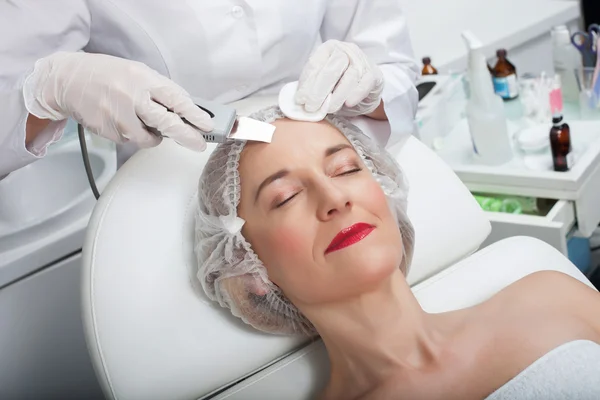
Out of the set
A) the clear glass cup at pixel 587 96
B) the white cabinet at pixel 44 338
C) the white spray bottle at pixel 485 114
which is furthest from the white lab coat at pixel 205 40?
the clear glass cup at pixel 587 96

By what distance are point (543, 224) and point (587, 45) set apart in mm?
774

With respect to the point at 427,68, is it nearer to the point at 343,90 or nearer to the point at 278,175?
the point at 343,90

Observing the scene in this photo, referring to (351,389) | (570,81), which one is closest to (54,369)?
(351,389)

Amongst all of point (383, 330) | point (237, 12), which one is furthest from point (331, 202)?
point (237, 12)

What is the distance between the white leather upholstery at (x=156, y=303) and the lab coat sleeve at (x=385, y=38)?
1.46 ft

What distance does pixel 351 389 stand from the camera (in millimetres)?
1115

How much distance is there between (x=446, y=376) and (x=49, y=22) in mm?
946

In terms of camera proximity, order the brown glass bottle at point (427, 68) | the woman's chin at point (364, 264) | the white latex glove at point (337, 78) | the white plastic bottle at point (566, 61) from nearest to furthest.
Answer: the woman's chin at point (364, 264), the white latex glove at point (337, 78), the white plastic bottle at point (566, 61), the brown glass bottle at point (427, 68)

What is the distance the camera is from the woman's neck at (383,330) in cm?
105

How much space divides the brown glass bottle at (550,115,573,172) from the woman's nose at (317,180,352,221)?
2.81 ft

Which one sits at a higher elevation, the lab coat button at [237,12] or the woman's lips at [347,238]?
the lab coat button at [237,12]

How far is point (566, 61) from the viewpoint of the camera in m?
2.07

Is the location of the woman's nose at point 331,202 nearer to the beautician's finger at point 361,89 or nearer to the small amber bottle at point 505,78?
the beautician's finger at point 361,89

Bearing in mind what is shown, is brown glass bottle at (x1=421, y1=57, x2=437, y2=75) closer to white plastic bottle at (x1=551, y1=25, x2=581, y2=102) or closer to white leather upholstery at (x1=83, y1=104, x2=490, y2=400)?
white plastic bottle at (x1=551, y1=25, x2=581, y2=102)
